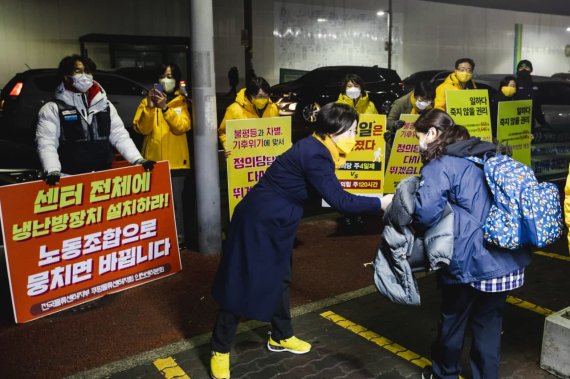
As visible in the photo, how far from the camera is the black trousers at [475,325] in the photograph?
2.95 meters

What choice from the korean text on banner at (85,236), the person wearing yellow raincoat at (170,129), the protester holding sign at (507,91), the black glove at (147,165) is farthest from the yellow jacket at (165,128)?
the protester holding sign at (507,91)

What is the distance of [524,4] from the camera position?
2738 centimetres

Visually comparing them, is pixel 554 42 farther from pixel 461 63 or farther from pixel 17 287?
pixel 17 287

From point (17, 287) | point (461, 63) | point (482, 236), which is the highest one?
point (461, 63)

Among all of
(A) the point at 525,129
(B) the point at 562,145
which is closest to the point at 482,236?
(A) the point at 525,129

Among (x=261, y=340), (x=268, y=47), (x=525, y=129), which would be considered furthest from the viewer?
(x=268, y=47)

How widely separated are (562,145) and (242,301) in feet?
26.2

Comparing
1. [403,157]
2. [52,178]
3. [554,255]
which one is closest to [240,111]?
[403,157]

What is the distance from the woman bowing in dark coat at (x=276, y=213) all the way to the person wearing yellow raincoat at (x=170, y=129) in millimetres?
2621

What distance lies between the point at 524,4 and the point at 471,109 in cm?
2395

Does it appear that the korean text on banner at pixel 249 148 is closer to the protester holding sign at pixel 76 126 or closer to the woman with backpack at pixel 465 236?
the protester holding sign at pixel 76 126

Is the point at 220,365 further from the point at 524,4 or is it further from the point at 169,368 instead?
the point at 524,4

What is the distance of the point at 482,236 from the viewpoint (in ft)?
9.21

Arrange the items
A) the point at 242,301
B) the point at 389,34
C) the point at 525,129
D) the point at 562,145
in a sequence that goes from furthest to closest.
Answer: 1. the point at 389,34
2. the point at 562,145
3. the point at 525,129
4. the point at 242,301
